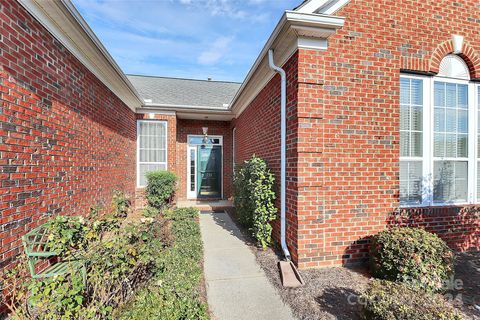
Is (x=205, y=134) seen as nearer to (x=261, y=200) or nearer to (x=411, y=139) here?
(x=261, y=200)

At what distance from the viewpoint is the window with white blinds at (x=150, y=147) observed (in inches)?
323

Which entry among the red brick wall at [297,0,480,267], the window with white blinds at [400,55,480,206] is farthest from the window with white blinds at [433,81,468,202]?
the red brick wall at [297,0,480,267]

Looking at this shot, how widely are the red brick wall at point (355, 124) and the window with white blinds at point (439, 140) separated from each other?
1.01 ft

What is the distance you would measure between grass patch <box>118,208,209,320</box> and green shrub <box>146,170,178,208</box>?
11.1 feet

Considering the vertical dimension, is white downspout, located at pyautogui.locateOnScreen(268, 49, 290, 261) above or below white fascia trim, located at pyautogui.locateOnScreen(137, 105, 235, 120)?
below

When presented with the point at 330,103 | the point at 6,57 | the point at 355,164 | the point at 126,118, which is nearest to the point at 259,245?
the point at 355,164

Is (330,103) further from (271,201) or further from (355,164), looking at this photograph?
(271,201)

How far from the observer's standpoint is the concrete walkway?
2.46m

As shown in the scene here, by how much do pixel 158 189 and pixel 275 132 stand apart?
4.71m

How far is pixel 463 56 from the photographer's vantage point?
381 centimetres

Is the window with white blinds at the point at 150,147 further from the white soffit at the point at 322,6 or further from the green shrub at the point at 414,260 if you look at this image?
the green shrub at the point at 414,260

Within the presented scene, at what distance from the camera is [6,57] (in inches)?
93.7

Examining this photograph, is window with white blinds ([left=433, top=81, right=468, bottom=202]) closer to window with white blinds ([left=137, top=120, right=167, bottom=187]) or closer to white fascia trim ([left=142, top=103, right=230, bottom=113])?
white fascia trim ([left=142, top=103, right=230, bottom=113])

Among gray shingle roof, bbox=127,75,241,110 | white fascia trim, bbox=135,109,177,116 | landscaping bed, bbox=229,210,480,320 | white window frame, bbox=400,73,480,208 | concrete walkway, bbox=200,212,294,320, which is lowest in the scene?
concrete walkway, bbox=200,212,294,320
